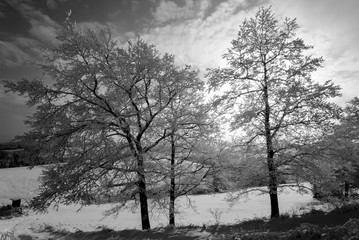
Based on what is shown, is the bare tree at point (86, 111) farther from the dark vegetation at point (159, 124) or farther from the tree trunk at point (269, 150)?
the tree trunk at point (269, 150)

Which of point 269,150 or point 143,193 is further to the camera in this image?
point 143,193

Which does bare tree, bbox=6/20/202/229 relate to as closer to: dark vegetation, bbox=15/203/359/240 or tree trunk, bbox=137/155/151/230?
tree trunk, bbox=137/155/151/230

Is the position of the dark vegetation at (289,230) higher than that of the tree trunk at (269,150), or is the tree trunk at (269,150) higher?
the tree trunk at (269,150)

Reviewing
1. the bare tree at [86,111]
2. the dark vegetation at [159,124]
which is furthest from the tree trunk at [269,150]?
the bare tree at [86,111]

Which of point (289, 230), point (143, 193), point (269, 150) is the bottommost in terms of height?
point (143, 193)

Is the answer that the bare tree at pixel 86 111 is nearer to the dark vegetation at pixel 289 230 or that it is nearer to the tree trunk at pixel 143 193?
the tree trunk at pixel 143 193

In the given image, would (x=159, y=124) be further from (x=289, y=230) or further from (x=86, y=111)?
(x=289, y=230)

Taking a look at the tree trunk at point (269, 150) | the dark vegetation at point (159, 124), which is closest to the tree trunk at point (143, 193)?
the dark vegetation at point (159, 124)

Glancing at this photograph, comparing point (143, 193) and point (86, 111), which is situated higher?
point (86, 111)

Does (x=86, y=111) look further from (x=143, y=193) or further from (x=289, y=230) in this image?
(x=289, y=230)

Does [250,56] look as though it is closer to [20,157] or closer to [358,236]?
[358,236]

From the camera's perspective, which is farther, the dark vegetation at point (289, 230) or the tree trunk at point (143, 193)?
the tree trunk at point (143, 193)

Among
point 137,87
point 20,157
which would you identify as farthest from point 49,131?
point 137,87

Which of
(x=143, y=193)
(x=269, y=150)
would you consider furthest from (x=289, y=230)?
(x=143, y=193)
